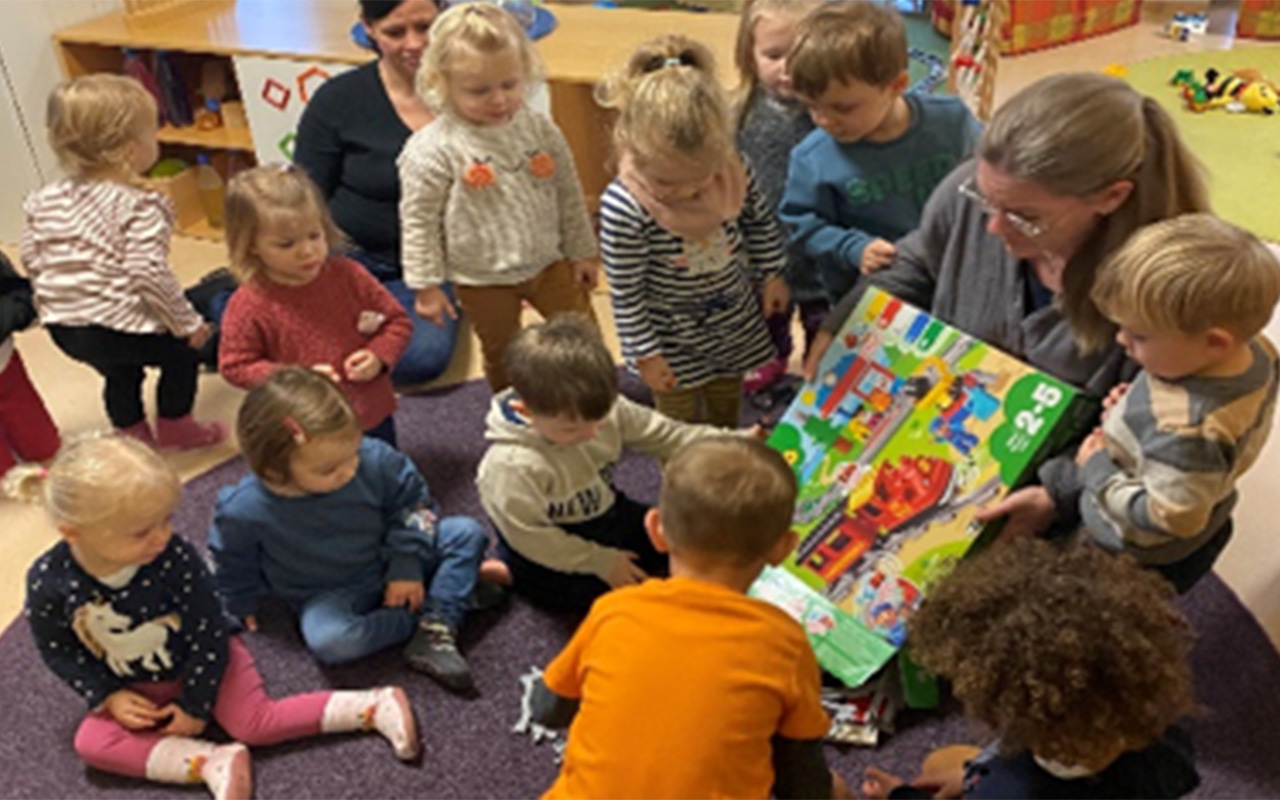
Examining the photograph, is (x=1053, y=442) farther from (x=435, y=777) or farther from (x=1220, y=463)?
(x=435, y=777)

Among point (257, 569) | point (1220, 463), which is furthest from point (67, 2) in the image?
point (1220, 463)

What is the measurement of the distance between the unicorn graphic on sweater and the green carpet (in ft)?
9.40

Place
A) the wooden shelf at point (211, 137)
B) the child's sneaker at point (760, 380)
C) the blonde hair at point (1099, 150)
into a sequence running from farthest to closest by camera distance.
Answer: the wooden shelf at point (211, 137) → the child's sneaker at point (760, 380) → the blonde hair at point (1099, 150)

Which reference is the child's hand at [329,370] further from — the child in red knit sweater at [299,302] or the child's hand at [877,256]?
the child's hand at [877,256]

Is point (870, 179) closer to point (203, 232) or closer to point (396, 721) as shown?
point (396, 721)

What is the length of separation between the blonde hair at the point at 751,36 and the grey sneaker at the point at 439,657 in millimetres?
1249

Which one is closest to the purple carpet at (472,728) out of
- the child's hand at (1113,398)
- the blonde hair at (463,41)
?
the child's hand at (1113,398)

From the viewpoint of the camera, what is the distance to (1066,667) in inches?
52.8

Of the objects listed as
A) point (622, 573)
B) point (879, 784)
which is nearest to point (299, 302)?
Result: point (622, 573)

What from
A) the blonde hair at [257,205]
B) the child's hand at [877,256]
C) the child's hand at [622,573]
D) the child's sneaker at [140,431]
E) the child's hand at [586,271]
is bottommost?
the child's sneaker at [140,431]

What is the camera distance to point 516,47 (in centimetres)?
244

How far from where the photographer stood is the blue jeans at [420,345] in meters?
3.06

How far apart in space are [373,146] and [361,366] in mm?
811

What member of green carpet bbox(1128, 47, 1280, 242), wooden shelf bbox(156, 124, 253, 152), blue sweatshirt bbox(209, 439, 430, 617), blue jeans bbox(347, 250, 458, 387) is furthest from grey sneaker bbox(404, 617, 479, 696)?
green carpet bbox(1128, 47, 1280, 242)
